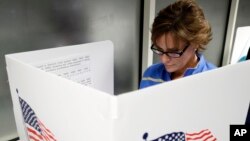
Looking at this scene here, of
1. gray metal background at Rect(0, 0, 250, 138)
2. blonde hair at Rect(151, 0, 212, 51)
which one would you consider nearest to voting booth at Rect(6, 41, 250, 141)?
gray metal background at Rect(0, 0, 250, 138)

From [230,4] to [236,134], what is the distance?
1499 mm

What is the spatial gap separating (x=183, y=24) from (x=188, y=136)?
514 millimetres

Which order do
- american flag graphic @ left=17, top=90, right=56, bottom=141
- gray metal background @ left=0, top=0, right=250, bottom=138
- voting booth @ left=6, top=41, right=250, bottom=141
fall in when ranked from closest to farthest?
voting booth @ left=6, top=41, right=250, bottom=141, american flag graphic @ left=17, top=90, right=56, bottom=141, gray metal background @ left=0, top=0, right=250, bottom=138

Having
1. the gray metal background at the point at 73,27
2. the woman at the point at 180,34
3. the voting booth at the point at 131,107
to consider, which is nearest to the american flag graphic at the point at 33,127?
the voting booth at the point at 131,107

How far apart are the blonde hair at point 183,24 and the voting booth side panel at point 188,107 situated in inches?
14.4

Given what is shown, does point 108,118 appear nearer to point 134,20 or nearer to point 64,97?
point 64,97

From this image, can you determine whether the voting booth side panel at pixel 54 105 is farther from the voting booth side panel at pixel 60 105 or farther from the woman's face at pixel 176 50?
the woman's face at pixel 176 50

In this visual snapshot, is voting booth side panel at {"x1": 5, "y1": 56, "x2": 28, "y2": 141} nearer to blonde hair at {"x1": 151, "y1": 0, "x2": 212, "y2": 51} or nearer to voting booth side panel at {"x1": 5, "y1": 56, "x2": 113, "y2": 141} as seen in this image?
voting booth side panel at {"x1": 5, "y1": 56, "x2": 113, "y2": 141}

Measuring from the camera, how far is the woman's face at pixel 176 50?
3.14 ft

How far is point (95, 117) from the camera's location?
44 cm

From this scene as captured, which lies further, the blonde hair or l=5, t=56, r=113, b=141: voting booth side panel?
the blonde hair

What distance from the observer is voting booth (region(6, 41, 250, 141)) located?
0.42 meters

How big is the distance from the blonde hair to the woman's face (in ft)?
0.06

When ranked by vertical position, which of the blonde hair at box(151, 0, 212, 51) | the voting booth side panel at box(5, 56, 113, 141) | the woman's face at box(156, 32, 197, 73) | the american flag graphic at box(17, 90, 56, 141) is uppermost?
the blonde hair at box(151, 0, 212, 51)
